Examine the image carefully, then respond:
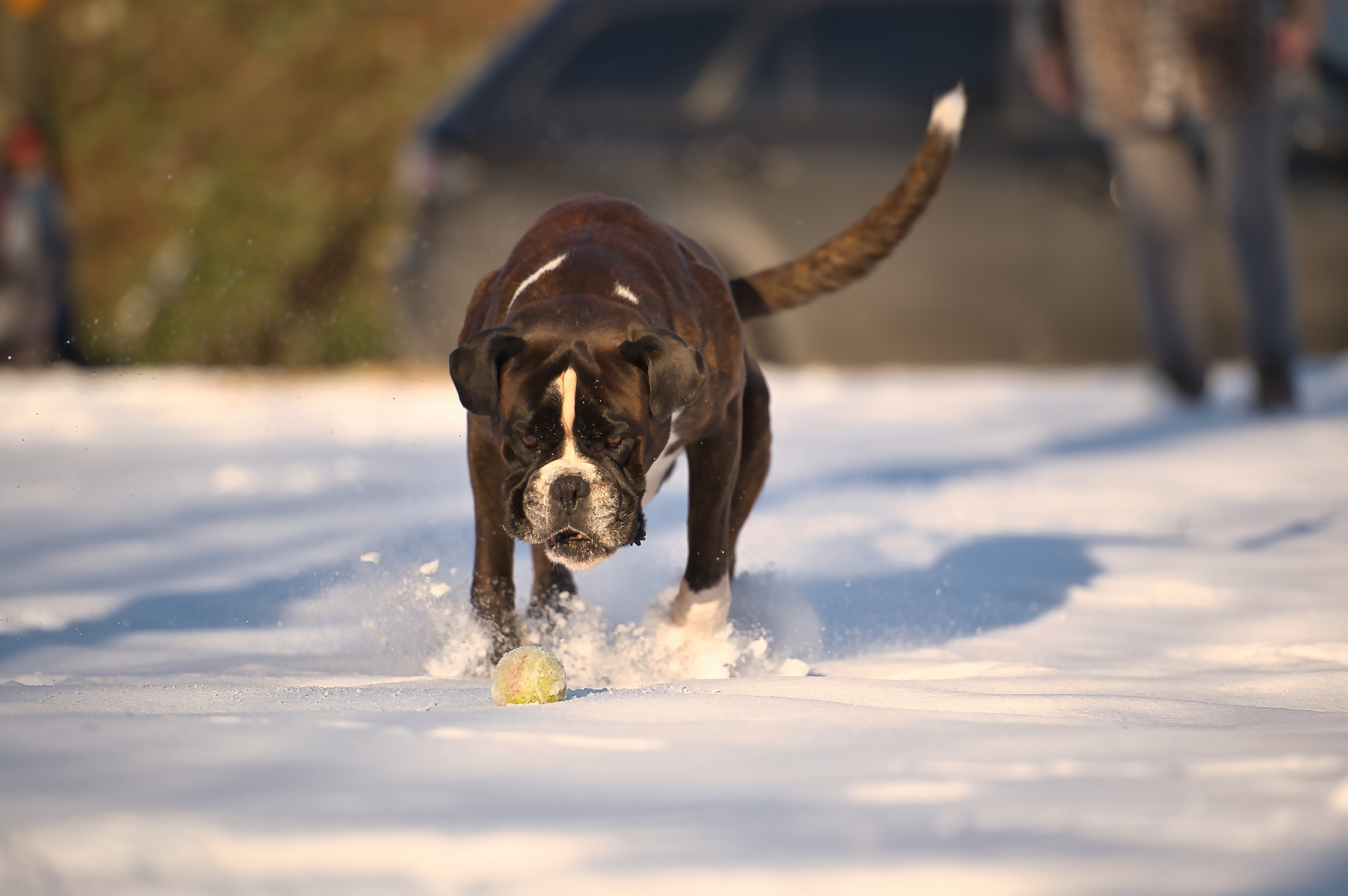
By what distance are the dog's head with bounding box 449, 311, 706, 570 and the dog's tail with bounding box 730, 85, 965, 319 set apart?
0.86 metres

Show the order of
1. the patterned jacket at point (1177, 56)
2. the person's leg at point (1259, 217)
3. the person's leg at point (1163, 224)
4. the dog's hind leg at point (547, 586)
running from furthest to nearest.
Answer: the person's leg at point (1163, 224)
the person's leg at point (1259, 217)
the patterned jacket at point (1177, 56)
the dog's hind leg at point (547, 586)

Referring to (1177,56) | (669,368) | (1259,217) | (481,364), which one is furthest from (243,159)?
(669,368)

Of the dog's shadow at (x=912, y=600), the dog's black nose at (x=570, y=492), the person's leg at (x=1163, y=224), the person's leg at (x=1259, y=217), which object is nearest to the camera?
the dog's black nose at (x=570, y=492)

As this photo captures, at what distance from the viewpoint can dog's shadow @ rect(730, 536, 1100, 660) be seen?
3.24m

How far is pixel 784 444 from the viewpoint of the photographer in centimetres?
609

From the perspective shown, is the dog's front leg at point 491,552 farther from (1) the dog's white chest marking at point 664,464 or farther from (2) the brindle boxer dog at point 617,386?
(1) the dog's white chest marking at point 664,464

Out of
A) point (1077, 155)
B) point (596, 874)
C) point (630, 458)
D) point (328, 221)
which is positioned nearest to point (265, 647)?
point (630, 458)

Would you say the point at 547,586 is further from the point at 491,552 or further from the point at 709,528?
the point at 709,528

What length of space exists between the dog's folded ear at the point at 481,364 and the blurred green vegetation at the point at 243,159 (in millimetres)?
7850

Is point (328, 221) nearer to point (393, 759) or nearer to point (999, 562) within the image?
point (999, 562)

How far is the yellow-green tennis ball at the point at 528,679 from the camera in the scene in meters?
2.46

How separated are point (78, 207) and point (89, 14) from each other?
5.93 ft

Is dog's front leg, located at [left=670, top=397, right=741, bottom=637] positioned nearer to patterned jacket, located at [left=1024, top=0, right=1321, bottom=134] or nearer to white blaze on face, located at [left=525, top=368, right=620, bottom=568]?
white blaze on face, located at [left=525, top=368, right=620, bottom=568]

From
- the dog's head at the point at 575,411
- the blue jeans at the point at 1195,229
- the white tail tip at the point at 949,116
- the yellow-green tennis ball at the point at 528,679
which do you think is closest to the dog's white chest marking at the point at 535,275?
the dog's head at the point at 575,411
